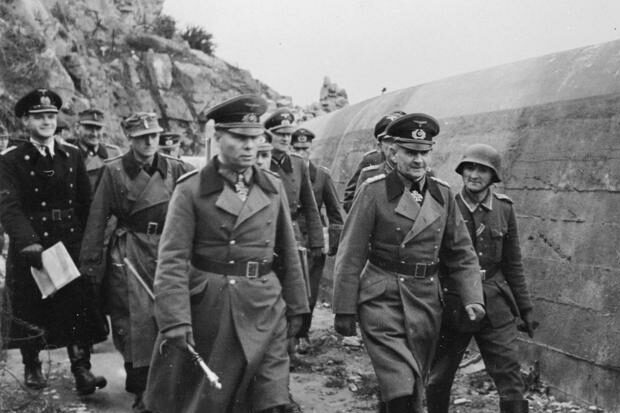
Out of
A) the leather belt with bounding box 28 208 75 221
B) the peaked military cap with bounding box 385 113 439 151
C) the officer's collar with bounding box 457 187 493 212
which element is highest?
the peaked military cap with bounding box 385 113 439 151

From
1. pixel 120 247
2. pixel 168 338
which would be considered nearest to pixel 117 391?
pixel 120 247

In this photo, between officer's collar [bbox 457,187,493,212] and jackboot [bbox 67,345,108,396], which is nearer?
officer's collar [bbox 457,187,493,212]

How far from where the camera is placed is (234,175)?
394cm

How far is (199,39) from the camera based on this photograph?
37.9 metres

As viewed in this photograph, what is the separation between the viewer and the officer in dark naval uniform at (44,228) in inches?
227

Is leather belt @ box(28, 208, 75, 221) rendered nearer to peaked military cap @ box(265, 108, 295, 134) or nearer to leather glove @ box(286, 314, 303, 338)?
peaked military cap @ box(265, 108, 295, 134)

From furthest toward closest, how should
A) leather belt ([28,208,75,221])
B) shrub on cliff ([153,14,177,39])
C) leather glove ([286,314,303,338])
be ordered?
shrub on cliff ([153,14,177,39]) → leather belt ([28,208,75,221]) → leather glove ([286,314,303,338])

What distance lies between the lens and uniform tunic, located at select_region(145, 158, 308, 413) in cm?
369

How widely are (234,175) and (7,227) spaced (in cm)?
268

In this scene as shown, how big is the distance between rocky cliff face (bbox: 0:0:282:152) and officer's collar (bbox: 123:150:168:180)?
49.8 feet

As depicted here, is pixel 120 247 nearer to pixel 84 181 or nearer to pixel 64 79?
pixel 84 181

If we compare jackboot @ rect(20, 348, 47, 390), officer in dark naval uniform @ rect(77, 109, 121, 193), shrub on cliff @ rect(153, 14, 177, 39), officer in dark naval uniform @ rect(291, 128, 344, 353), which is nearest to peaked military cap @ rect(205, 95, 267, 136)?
jackboot @ rect(20, 348, 47, 390)

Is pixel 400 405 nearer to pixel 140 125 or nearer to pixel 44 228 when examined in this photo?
pixel 140 125

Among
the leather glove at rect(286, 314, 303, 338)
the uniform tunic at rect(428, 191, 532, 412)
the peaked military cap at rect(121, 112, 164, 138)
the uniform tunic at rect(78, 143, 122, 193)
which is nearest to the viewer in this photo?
the leather glove at rect(286, 314, 303, 338)
